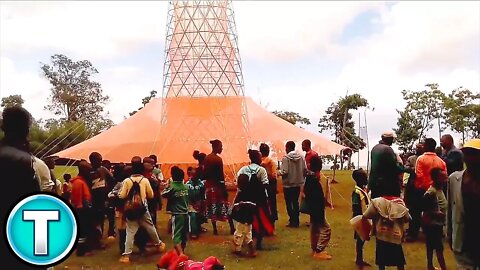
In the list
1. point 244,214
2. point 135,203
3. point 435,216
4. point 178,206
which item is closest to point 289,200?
point 244,214

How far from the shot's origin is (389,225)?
6664 mm

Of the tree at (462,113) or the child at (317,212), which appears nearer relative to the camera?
the child at (317,212)

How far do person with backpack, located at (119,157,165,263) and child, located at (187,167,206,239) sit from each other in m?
1.54

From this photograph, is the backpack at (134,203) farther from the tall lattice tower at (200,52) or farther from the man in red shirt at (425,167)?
the tall lattice tower at (200,52)

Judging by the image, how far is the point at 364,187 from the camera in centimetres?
823

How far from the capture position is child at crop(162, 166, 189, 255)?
344 inches

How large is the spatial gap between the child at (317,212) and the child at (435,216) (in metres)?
1.49

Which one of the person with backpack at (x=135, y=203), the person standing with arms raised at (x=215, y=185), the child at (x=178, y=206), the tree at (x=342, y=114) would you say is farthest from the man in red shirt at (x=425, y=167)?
the tree at (x=342, y=114)

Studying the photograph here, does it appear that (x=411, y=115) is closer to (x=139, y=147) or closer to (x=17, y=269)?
(x=139, y=147)

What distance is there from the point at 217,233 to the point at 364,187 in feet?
12.0

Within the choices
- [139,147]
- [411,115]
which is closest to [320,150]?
[139,147]

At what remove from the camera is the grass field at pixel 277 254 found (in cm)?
834

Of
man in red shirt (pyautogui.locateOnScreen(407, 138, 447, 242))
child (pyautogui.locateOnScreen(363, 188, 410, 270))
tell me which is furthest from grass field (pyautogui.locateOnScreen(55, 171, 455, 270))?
child (pyautogui.locateOnScreen(363, 188, 410, 270))

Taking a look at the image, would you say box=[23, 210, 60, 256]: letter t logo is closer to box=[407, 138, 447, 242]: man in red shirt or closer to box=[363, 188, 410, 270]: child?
box=[363, 188, 410, 270]: child
